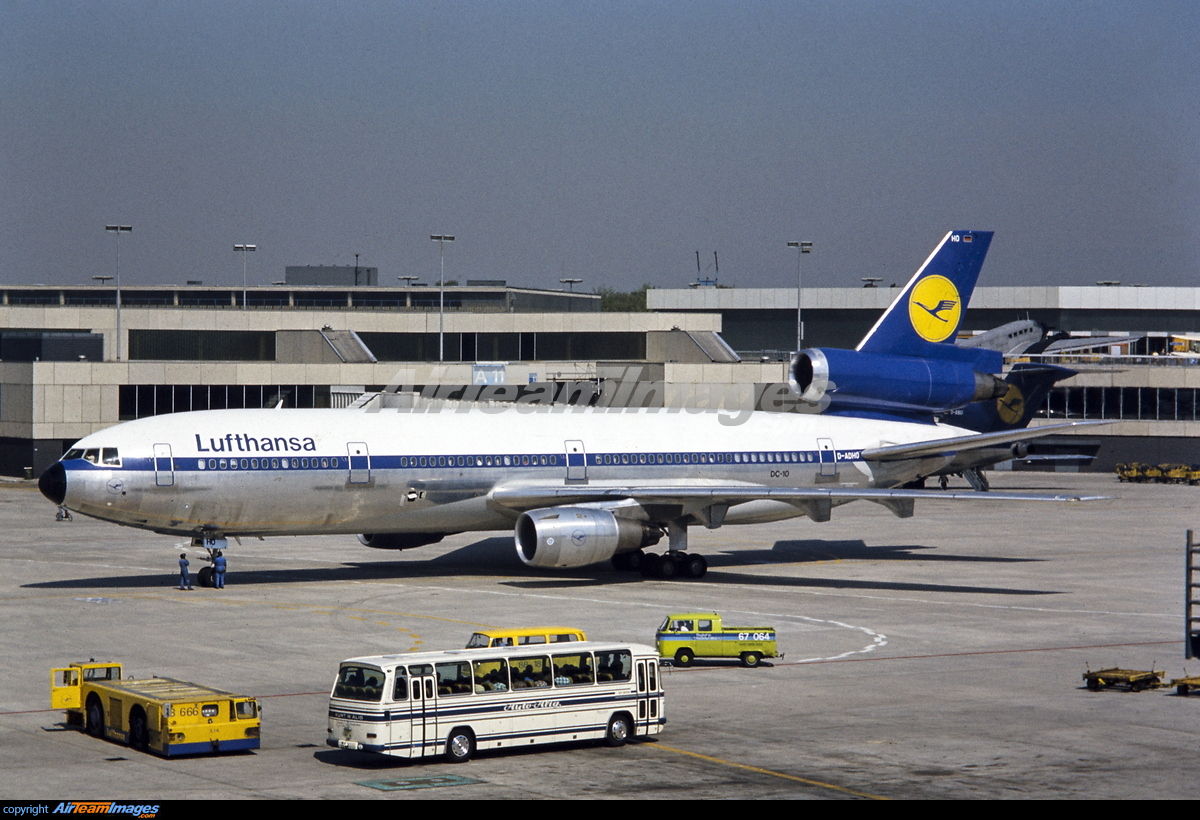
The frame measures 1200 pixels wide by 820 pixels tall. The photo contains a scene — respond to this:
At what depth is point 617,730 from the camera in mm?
26750

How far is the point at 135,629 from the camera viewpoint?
130 feet

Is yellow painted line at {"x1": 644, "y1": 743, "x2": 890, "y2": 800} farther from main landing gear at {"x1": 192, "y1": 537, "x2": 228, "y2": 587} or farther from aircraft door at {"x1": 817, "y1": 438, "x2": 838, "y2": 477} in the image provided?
aircraft door at {"x1": 817, "y1": 438, "x2": 838, "y2": 477}

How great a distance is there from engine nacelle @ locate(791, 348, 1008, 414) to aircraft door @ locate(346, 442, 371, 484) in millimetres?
18121

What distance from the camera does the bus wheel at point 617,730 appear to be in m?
26.7

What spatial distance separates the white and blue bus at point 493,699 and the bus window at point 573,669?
0.06 ft

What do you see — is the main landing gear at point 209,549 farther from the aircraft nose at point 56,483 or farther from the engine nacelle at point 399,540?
the engine nacelle at point 399,540

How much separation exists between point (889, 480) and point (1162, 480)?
5505 centimetres

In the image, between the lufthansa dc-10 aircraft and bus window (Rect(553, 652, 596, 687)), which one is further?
the lufthansa dc-10 aircraft

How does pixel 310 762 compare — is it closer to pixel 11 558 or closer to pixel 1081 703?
pixel 1081 703

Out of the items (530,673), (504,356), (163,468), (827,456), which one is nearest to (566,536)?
(163,468)

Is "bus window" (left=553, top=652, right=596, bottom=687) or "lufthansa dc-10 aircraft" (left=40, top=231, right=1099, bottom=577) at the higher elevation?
"lufthansa dc-10 aircraft" (left=40, top=231, right=1099, bottom=577)

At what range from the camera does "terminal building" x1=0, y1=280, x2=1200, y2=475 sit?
97750mm

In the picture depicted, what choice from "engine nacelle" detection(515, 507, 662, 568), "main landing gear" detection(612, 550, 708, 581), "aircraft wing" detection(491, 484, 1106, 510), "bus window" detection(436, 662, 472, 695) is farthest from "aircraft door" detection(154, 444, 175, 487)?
"bus window" detection(436, 662, 472, 695)

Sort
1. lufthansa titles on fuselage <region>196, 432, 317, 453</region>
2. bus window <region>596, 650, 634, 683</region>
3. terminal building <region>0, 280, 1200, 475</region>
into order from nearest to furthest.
A: bus window <region>596, 650, 634, 683</region> < lufthansa titles on fuselage <region>196, 432, 317, 453</region> < terminal building <region>0, 280, 1200, 475</region>
